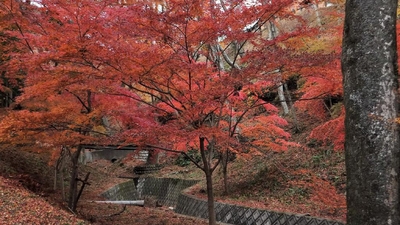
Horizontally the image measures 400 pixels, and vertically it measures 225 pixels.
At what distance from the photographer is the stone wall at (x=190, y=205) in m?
7.94

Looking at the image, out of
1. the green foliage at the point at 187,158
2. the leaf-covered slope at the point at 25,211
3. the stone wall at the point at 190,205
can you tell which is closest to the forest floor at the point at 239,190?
the leaf-covered slope at the point at 25,211

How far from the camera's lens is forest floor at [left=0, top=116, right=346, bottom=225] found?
6419 millimetres

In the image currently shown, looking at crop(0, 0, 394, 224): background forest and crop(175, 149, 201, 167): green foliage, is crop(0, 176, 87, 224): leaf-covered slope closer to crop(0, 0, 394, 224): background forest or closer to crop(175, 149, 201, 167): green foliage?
crop(0, 0, 394, 224): background forest

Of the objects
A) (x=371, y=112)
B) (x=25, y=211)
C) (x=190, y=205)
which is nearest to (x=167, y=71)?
(x=25, y=211)

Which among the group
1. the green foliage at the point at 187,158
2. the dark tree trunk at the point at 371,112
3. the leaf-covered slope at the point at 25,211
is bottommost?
the green foliage at the point at 187,158

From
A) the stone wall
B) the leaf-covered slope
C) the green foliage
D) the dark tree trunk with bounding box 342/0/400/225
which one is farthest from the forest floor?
the dark tree trunk with bounding box 342/0/400/225

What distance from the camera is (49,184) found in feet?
42.9

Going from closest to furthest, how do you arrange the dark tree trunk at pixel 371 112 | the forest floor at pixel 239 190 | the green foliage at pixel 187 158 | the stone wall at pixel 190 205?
the dark tree trunk at pixel 371 112, the forest floor at pixel 239 190, the stone wall at pixel 190 205, the green foliage at pixel 187 158

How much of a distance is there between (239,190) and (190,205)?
6.45 feet

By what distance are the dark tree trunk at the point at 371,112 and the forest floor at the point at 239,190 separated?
4.72 metres

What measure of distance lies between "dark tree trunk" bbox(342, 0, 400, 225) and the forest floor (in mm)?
4717

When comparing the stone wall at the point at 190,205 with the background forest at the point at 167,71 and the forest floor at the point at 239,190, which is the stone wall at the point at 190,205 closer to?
the forest floor at the point at 239,190

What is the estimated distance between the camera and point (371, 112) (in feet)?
9.14

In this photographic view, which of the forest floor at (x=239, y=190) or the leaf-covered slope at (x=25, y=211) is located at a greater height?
the leaf-covered slope at (x=25, y=211)
